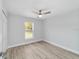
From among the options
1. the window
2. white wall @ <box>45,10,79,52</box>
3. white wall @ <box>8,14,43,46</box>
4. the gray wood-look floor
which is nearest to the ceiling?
white wall @ <box>45,10,79,52</box>

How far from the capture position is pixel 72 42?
3035 millimetres

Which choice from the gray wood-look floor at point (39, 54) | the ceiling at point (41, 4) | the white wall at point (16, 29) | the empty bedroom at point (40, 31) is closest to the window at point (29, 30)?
the empty bedroom at point (40, 31)

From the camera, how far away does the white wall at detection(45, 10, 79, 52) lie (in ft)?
9.48

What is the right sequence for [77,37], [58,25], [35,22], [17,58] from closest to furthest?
1. [17,58]
2. [77,37]
3. [58,25]
4. [35,22]

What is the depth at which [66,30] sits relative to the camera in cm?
333

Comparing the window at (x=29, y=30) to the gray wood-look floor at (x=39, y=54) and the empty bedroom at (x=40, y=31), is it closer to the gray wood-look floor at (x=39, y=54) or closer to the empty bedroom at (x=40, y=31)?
the empty bedroom at (x=40, y=31)

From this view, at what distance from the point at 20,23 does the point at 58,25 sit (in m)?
2.76

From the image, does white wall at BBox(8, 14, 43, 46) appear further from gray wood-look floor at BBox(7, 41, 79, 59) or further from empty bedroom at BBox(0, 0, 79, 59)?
gray wood-look floor at BBox(7, 41, 79, 59)

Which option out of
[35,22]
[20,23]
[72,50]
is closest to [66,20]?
[72,50]

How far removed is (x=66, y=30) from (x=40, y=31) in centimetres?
261

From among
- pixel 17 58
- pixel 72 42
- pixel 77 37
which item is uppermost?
pixel 77 37

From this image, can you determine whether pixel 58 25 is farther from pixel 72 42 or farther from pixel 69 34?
pixel 72 42

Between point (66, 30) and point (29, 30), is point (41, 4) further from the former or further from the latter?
point (29, 30)

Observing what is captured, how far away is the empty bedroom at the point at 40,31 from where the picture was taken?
8.27 feet
